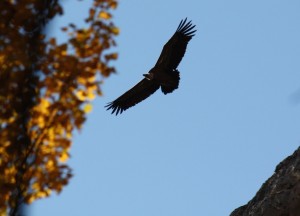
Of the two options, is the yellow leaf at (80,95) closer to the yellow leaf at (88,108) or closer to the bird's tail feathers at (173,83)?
the yellow leaf at (88,108)

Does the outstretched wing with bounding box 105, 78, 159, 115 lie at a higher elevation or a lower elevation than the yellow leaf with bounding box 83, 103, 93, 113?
higher

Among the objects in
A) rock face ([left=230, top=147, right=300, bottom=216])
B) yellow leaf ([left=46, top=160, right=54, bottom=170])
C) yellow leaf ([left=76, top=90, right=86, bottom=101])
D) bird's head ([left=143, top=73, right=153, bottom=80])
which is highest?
bird's head ([left=143, top=73, right=153, bottom=80])

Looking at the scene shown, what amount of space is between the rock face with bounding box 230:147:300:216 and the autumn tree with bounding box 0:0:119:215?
10268 millimetres

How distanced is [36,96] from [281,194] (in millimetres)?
11455

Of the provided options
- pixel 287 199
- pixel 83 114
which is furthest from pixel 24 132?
pixel 287 199

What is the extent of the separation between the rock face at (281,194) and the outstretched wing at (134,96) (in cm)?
667

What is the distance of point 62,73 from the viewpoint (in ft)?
25.2

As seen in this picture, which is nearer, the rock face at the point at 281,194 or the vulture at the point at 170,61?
the rock face at the point at 281,194

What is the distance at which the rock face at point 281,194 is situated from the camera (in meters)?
16.6

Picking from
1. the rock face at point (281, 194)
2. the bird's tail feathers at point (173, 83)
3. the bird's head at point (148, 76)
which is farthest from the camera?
the bird's head at point (148, 76)

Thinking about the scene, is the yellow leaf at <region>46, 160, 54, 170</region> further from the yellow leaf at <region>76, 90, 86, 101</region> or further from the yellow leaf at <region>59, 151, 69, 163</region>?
the yellow leaf at <region>76, 90, 86, 101</region>

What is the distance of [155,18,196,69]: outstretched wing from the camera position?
2311 centimetres

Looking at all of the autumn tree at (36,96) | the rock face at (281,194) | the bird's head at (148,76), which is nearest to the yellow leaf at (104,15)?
the autumn tree at (36,96)

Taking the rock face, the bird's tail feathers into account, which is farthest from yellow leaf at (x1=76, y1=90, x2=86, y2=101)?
the bird's tail feathers
